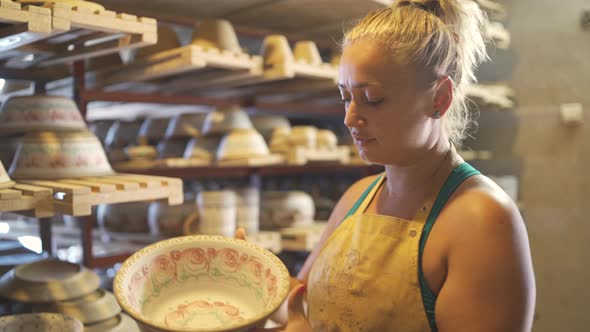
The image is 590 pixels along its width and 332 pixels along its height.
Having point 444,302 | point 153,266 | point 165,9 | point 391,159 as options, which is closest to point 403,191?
point 391,159

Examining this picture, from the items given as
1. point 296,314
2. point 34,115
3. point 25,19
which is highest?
point 25,19

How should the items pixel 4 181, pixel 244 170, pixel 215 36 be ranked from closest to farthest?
pixel 4 181
pixel 215 36
pixel 244 170

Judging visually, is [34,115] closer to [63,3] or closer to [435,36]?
[63,3]

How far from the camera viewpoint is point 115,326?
4.15 ft

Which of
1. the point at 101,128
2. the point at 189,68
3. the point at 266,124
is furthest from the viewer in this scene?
the point at 266,124

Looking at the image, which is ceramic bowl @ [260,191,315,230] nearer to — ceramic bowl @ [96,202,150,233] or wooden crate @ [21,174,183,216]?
ceramic bowl @ [96,202,150,233]

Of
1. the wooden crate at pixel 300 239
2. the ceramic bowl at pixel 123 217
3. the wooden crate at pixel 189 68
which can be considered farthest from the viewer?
the wooden crate at pixel 300 239

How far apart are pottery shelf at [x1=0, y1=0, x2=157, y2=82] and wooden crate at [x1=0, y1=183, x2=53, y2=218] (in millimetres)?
305

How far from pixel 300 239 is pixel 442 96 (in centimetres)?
109

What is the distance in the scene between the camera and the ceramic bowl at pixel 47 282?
1.18 metres

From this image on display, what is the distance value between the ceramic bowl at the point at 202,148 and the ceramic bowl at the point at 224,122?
29mm

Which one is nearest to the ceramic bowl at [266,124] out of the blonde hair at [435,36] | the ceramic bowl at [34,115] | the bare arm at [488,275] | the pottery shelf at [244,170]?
the pottery shelf at [244,170]

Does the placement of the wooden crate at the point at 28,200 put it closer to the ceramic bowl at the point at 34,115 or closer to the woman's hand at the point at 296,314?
the ceramic bowl at the point at 34,115

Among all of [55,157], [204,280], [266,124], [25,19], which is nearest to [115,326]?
[204,280]
